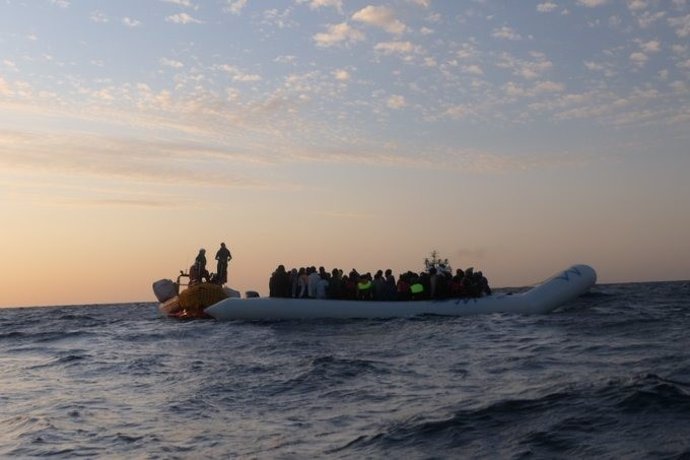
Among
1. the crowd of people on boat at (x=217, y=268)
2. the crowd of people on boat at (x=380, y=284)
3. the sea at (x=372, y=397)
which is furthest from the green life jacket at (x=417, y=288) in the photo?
the crowd of people on boat at (x=217, y=268)

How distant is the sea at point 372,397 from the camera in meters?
6.13

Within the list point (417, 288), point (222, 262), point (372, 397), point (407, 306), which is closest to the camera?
point (372, 397)

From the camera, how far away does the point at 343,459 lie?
5770 mm

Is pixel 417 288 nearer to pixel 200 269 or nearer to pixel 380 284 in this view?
pixel 380 284

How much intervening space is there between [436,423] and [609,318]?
11292 millimetres

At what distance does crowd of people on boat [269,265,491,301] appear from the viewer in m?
19.6

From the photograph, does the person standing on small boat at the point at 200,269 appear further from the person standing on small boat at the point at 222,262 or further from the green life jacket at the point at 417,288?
the green life jacket at the point at 417,288

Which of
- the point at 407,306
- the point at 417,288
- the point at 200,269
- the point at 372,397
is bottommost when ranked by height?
the point at 372,397

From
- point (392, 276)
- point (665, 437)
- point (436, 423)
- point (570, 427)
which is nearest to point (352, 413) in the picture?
point (436, 423)

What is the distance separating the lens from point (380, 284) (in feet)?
65.4

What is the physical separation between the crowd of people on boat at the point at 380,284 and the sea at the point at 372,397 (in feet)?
14.5

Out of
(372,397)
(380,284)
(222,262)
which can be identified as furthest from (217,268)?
(372,397)

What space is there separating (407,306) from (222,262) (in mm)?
8046

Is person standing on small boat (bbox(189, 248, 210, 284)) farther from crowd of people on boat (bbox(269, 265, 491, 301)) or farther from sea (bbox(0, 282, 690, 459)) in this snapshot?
sea (bbox(0, 282, 690, 459))
